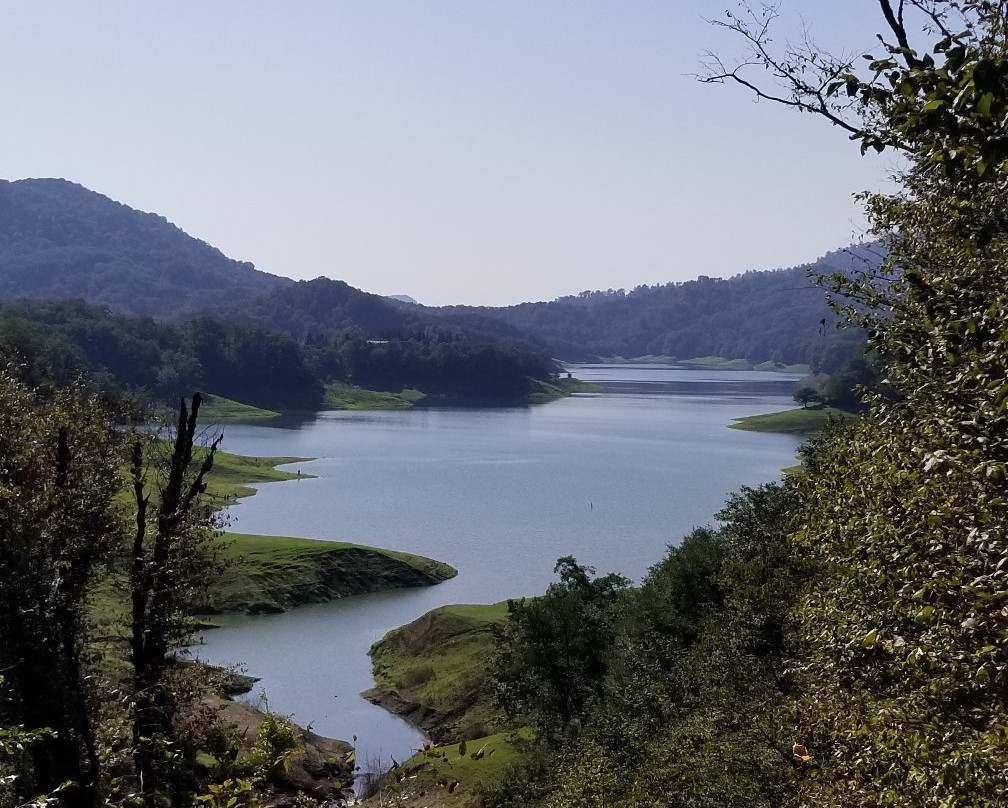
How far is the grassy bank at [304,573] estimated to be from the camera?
76750 millimetres

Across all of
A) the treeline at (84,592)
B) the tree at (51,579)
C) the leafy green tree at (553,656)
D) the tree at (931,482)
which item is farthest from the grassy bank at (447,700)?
the tree at (931,482)

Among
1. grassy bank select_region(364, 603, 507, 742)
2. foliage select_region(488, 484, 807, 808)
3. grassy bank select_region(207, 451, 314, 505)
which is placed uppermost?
foliage select_region(488, 484, 807, 808)

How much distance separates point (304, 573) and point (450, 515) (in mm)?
28105

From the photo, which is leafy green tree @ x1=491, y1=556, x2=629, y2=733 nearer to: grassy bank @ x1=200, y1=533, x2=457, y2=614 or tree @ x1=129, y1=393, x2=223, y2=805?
tree @ x1=129, y1=393, x2=223, y2=805

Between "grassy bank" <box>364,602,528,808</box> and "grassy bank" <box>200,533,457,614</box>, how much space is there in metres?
12.4

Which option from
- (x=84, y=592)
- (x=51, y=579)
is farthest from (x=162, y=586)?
(x=51, y=579)

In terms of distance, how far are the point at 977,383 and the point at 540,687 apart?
3678cm

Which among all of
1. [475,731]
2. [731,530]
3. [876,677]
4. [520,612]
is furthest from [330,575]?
[876,677]

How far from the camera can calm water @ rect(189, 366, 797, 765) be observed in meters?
62.4

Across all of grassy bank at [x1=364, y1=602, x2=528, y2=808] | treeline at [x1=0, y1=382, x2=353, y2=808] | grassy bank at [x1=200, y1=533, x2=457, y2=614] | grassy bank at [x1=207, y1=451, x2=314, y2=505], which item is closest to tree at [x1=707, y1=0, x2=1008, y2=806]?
treeline at [x1=0, y1=382, x2=353, y2=808]

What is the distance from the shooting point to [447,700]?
57625mm

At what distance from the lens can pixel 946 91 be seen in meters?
6.69

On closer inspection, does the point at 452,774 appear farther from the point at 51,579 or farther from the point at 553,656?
the point at 51,579

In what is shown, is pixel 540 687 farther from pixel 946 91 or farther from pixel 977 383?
pixel 946 91
